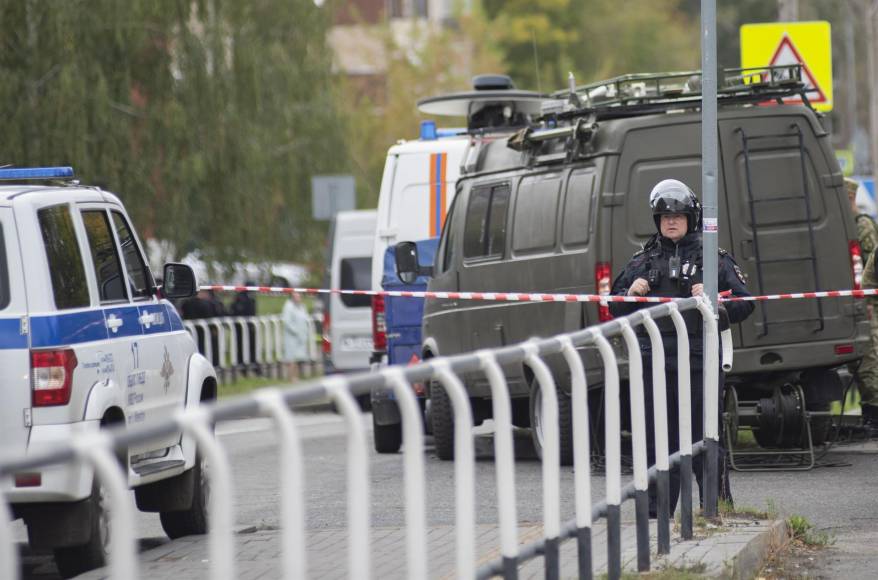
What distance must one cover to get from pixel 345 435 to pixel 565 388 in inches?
76.9

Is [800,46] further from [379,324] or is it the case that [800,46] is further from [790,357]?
[790,357]

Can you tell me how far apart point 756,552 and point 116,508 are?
4.47m

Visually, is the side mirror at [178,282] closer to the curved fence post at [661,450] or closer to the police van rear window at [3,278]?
the police van rear window at [3,278]

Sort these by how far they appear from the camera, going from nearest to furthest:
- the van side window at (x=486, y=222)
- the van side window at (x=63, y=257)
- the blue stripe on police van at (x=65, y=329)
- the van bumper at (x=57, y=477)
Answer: the van bumper at (x=57, y=477)
the blue stripe on police van at (x=65, y=329)
the van side window at (x=63, y=257)
the van side window at (x=486, y=222)

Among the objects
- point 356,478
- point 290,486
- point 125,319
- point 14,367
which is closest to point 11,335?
point 14,367

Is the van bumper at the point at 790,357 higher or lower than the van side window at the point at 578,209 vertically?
lower

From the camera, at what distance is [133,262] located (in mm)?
9375

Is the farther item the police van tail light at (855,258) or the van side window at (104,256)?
the police van tail light at (855,258)

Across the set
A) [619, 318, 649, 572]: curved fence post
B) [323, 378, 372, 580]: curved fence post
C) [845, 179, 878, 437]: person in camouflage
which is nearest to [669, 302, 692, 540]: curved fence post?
[619, 318, 649, 572]: curved fence post

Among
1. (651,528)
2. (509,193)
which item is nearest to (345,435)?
(651,528)

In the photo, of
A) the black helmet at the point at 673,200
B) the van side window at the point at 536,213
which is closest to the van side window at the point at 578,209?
the van side window at the point at 536,213

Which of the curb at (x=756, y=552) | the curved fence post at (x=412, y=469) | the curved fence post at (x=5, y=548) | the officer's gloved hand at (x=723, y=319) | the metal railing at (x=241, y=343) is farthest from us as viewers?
the metal railing at (x=241, y=343)

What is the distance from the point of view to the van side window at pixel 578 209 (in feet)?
38.2

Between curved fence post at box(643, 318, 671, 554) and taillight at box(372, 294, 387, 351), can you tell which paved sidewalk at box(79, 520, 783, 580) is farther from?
taillight at box(372, 294, 387, 351)
